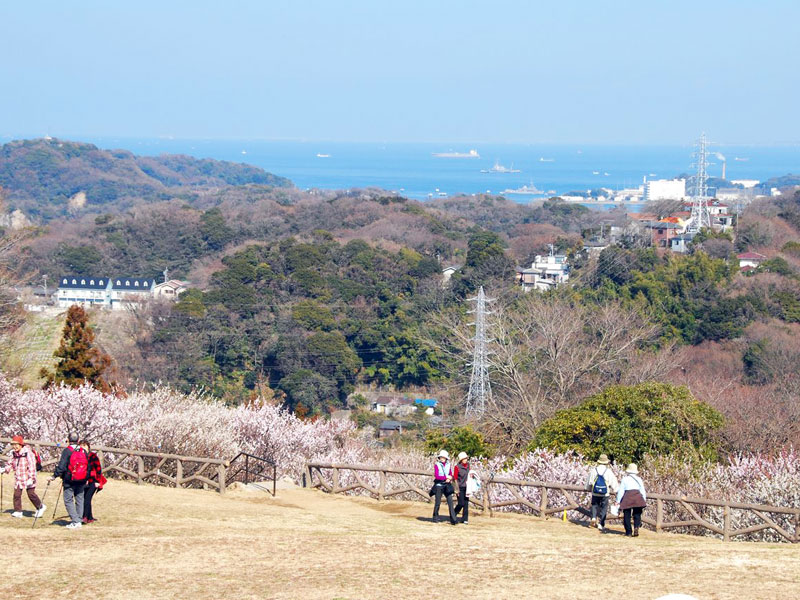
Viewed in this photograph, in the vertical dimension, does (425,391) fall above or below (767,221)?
below

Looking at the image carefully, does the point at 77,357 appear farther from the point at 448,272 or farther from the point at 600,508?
the point at 448,272

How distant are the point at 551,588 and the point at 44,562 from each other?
15.9ft

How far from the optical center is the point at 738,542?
11883 millimetres

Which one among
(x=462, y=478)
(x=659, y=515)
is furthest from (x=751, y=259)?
(x=462, y=478)

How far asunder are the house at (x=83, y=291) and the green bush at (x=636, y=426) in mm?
47537

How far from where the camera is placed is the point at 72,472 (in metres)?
10.8

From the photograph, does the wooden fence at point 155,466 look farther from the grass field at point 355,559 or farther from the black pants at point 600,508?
the black pants at point 600,508

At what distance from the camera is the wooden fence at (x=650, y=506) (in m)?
12.1

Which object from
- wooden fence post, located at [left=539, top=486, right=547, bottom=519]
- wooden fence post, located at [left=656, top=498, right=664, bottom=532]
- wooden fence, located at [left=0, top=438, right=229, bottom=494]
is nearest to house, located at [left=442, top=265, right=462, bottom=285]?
wooden fence, located at [left=0, top=438, right=229, bottom=494]

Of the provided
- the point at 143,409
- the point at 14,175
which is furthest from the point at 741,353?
the point at 14,175

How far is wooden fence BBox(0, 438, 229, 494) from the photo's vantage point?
46.8 feet

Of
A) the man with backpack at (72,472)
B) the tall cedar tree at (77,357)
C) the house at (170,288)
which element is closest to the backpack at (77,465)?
the man with backpack at (72,472)

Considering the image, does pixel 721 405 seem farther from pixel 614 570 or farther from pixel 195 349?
pixel 195 349

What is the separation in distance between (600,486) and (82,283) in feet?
189
